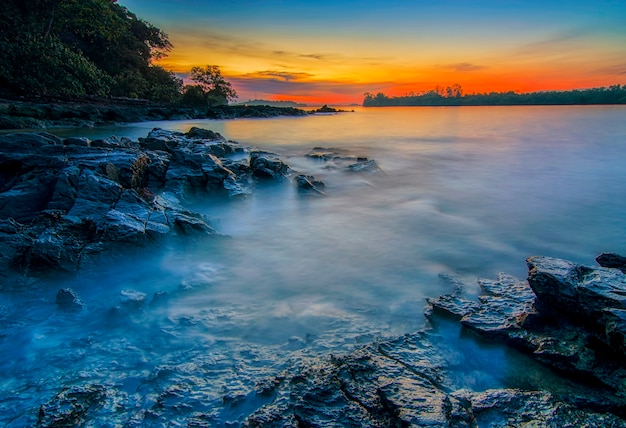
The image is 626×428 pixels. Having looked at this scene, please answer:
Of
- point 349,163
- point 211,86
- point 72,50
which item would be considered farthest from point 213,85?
point 349,163

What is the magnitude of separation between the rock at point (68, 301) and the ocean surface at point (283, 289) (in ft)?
0.30

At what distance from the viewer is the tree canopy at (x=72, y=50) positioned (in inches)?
931

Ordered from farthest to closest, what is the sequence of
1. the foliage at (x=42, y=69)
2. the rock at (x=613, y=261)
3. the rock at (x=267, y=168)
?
the foliage at (x=42, y=69)
the rock at (x=267, y=168)
the rock at (x=613, y=261)

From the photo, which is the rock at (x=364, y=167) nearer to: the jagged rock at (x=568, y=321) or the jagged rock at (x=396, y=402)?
the jagged rock at (x=568, y=321)

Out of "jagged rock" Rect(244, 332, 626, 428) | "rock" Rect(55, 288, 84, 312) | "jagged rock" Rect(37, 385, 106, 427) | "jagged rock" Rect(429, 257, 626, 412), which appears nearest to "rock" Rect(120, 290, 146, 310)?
"rock" Rect(55, 288, 84, 312)

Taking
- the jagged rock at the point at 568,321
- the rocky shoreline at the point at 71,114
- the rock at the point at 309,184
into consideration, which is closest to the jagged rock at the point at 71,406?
the jagged rock at the point at 568,321

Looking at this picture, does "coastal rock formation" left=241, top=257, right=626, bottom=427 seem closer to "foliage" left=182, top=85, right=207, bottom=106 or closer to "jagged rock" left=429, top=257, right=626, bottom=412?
"jagged rock" left=429, top=257, right=626, bottom=412

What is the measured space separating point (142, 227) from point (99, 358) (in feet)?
7.86

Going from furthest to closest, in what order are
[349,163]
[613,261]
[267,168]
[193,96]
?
1. [193,96]
2. [349,163]
3. [267,168]
4. [613,261]

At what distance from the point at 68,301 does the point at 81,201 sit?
6.30 feet

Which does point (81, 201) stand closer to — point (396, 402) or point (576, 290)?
point (396, 402)

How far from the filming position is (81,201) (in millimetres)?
4996

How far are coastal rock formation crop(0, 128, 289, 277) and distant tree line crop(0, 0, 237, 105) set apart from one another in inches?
909

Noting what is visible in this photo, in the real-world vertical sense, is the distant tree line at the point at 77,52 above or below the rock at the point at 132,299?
above
